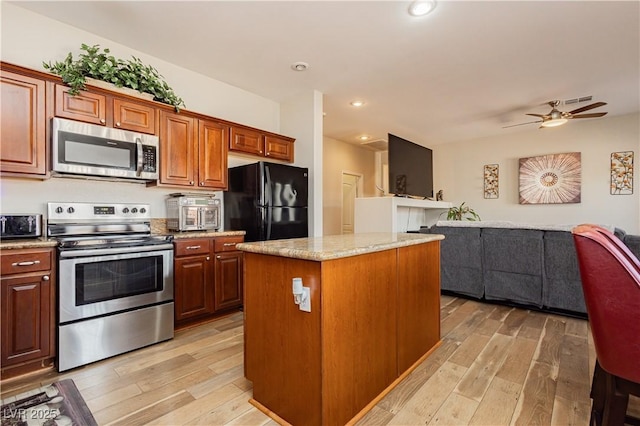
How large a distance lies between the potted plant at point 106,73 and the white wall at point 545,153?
A: 5.86 meters

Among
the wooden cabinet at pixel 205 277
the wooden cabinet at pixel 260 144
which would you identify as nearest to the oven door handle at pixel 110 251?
the wooden cabinet at pixel 205 277

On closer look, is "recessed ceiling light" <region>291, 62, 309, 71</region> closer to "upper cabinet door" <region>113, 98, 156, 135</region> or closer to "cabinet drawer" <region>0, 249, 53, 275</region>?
"upper cabinet door" <region>113, 98, 156, 135</region>

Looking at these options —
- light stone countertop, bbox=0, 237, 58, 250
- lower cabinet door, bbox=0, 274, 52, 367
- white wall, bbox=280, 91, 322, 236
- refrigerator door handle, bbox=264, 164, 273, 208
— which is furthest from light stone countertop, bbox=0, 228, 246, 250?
white wall, bbox=280, 91, 322, 236

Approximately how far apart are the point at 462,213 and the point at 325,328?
19.6 feet

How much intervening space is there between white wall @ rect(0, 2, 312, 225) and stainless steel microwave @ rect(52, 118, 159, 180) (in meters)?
0.32

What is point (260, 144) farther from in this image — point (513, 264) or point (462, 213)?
point (462, 213)

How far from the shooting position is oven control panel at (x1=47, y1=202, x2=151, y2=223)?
8.05 feet

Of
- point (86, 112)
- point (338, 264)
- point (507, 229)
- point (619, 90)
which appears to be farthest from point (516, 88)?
point (86, 112)

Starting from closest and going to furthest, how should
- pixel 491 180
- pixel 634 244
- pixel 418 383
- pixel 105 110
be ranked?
pixel 418 383
pixel 105 110
pixel 634 244
pixel 491 180

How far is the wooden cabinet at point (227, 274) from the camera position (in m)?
3.11

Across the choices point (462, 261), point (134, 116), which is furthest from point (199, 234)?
point (462, 261)

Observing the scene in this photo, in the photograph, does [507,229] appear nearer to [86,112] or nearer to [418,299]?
[418,299]

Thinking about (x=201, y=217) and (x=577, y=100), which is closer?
(x=201, y=217)

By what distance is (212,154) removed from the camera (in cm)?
329
